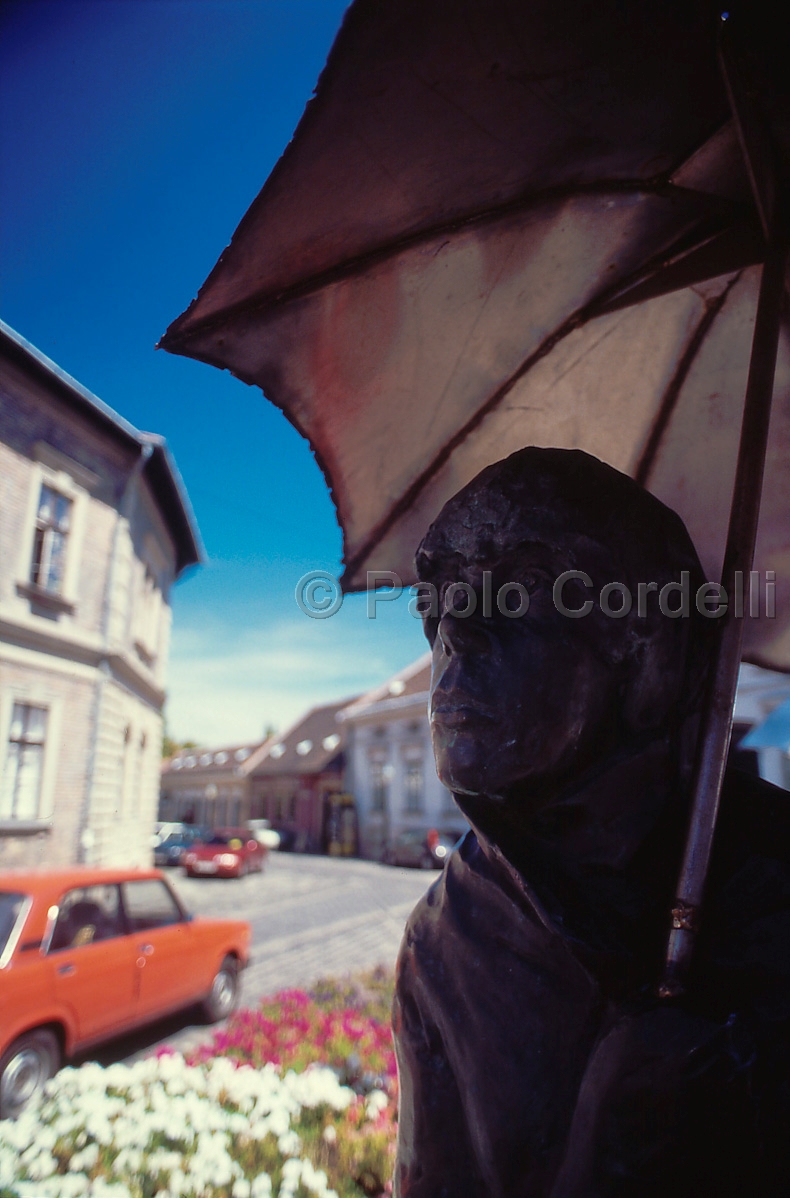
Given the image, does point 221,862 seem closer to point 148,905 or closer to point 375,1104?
point 148,905

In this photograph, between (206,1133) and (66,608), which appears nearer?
(206,1133)

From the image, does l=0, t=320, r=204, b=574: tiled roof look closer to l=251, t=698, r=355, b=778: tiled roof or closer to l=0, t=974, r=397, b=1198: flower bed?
l=0, t=974, r=397, b=1198: flower bed

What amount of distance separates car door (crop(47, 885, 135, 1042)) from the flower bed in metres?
1.51

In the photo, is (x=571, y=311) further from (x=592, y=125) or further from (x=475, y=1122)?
(x=475, y=1122)

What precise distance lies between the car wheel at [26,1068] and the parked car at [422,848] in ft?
58.4

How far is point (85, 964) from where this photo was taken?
5.32 metres

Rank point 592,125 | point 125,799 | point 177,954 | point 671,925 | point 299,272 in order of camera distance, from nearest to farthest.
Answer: point 671,925
point 592,125
point 299,272
point 177,954
point 125,799

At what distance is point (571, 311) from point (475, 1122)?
1.29 metres

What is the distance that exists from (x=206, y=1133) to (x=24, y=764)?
1099cm

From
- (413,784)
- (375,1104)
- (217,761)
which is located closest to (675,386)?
(375,1104)

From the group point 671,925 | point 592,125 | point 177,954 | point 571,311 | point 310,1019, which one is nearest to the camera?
point 671,925

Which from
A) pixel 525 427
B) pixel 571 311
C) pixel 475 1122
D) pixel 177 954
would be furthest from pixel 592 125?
pixel 177 954

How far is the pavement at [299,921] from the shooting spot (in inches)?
268

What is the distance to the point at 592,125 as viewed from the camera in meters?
0.98
